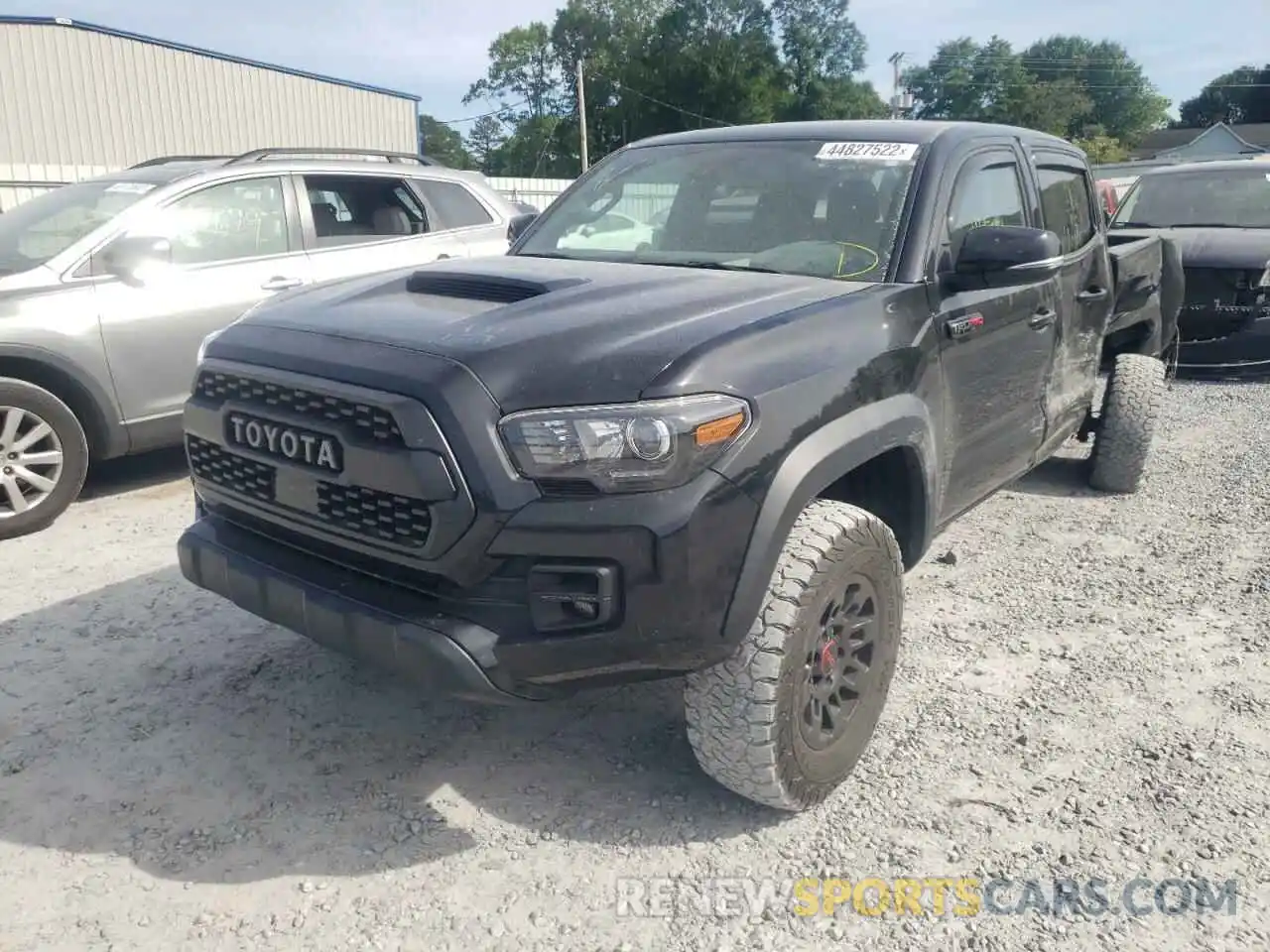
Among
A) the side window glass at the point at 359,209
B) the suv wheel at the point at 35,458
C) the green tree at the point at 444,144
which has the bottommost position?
the suv wheel at the point at 35,458

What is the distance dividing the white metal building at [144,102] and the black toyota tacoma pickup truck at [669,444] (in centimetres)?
1816

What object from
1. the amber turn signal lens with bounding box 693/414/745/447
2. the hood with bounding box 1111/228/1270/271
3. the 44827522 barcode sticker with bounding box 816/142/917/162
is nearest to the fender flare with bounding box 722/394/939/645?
the amber turn signal lens with bounding box 693/414/745/447

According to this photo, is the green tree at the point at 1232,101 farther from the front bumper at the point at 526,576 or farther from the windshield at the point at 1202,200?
the front bumper at the point at 526,576

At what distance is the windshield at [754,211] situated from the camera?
3277 mm

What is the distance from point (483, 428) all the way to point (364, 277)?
1311mm

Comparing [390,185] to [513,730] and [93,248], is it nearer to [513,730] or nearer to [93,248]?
[93,248]

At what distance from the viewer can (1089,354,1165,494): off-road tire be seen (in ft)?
17.6

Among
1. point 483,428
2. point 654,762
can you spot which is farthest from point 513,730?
point 483,428

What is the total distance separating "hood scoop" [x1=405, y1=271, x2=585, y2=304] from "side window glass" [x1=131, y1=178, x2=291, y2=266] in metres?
3.03

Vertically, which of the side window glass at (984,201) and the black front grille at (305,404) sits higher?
the side window glass at (984,201)

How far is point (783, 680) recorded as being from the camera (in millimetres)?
2533

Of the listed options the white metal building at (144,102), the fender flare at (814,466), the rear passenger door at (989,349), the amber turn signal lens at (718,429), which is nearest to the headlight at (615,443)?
the amber turn signal lens at (718,429)

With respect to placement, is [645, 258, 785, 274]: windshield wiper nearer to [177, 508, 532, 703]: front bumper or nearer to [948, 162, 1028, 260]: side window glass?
[948, 162, 1028, 260]: side window glass

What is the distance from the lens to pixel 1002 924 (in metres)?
2.40
